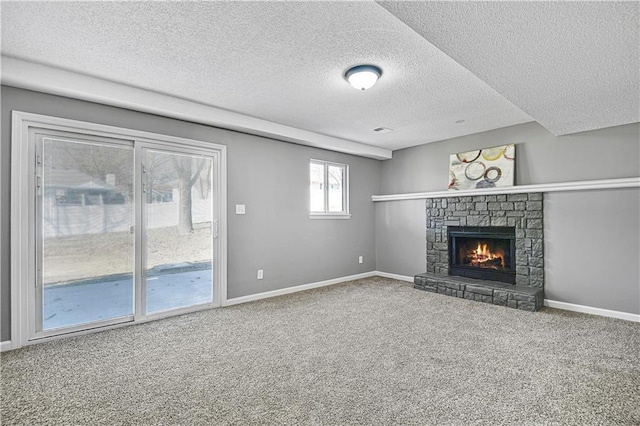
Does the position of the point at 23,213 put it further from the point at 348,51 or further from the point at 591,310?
the point at 591,310

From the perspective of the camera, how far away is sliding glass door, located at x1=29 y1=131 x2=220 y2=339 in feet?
9.82

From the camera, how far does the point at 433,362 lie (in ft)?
8.19

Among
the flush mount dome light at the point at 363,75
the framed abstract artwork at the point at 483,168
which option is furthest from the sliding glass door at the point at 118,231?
the framed abstract artwork at the point at 483,168

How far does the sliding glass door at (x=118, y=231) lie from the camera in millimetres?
2992

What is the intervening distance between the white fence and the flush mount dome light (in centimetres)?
237

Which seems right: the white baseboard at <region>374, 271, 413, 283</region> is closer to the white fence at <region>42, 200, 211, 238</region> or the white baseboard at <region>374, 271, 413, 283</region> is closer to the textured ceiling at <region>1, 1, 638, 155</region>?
the textured ceiling at <region>1, 1, 638, 155</region>

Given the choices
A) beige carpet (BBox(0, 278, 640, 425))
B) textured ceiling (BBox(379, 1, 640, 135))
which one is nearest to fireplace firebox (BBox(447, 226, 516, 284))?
beige carpet (BBox(0, 278, 640, 425))

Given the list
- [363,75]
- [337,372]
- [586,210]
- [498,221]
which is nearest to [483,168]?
[498,221]

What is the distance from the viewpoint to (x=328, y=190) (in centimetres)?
552

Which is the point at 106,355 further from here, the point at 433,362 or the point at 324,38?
the point at 324,38

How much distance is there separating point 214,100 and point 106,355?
2624 millimetres

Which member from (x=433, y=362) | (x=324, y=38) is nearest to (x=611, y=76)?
(x=324, y=38)

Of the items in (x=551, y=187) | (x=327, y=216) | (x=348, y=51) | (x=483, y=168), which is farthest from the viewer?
(x=327, y=216)

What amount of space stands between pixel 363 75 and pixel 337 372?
93.0 inches
